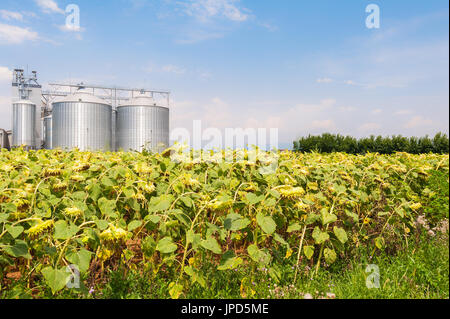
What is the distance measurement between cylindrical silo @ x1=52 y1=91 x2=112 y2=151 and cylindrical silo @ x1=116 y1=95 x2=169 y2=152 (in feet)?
5.51

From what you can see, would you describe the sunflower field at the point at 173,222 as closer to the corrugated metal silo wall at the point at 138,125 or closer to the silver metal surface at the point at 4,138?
the corrugated metal silo wall at the point at 138,125

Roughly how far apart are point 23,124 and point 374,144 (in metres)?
33.3

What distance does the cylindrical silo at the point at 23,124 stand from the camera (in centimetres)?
3603

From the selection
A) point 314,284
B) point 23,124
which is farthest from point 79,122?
point 314,284

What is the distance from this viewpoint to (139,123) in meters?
A: 33.7

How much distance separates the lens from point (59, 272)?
2.06 m

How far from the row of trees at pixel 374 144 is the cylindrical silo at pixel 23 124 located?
28.2 m

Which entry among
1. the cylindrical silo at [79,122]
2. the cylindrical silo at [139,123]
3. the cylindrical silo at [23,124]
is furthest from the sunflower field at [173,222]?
the cylindrical silo at [23,124]

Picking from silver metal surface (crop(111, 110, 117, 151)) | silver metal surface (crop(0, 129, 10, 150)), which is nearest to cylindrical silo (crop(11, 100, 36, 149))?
silver metal surface (crop(0, 129, 10, 150))

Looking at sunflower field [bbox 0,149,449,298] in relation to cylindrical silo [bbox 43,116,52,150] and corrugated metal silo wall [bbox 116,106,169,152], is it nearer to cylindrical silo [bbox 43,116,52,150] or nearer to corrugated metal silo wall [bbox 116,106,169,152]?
corrugated metal silo wall [bbox 116,106,169,152]

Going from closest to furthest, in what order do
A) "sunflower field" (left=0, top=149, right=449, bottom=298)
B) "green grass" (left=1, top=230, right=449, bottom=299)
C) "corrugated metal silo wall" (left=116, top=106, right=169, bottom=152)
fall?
"sunflower field" (left=0, top=149, right=449, bottom=298) < "green grass" (left=1, top=230, right=449, bottom=299) < "corrugated metal silo wall" (left=116, top=106, right=169, bottom=152)

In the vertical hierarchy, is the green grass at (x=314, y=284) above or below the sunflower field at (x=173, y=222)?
below

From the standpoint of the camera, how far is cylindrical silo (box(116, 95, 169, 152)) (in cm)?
3350
